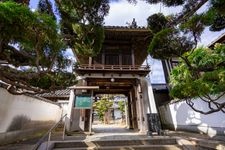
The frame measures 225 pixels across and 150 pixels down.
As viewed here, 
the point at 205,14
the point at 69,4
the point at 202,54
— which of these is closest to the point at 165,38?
the point at 205,14

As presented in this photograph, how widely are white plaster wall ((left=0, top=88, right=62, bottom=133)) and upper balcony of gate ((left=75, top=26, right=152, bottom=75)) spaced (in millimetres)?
3179

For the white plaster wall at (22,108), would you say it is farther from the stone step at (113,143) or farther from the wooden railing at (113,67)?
the wooden railing at (113,67)

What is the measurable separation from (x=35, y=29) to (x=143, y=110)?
9936 millimetres

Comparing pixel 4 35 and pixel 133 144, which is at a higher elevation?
pixel 4 35

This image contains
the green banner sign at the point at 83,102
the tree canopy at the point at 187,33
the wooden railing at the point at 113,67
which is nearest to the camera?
the tree canopy at the point at 187,33

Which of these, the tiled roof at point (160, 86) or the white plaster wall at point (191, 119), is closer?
the white plaster wall at point (191, 119)

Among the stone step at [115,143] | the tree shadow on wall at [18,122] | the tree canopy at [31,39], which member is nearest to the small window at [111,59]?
the tree shadow on wall at [18,122]

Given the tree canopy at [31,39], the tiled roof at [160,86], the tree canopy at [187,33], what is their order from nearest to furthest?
the tree canopy at [31,39] < the tree canopy at [187,33] < the tiled roof at [160,86]

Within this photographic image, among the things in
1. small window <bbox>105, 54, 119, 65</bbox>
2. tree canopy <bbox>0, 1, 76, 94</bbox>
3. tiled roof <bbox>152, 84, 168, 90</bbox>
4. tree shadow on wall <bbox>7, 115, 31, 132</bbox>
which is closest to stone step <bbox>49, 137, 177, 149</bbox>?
tree shadow on wall <bbox>7, 115, 31, 132</bbox>

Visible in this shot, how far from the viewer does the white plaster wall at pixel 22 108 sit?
686cm

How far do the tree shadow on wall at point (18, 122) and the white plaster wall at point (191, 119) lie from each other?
797cm

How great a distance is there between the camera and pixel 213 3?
4043 mm

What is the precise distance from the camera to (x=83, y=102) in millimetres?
11297

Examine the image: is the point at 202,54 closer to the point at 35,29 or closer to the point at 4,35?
the point at 35,29
